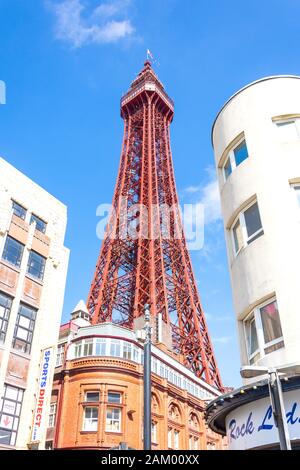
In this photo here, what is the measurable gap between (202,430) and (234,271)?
105ft

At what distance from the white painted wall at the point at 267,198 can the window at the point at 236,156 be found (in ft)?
0.97

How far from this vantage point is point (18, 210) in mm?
21547

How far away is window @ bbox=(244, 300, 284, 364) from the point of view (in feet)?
30.8

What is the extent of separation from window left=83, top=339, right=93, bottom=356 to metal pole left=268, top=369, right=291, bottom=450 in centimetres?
2545

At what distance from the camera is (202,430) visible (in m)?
38.5

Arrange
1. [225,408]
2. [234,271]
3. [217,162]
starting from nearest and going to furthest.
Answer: [225,408] < [234,271] < [217,162]

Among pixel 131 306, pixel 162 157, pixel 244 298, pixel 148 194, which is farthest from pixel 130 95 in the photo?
pixel 244 298

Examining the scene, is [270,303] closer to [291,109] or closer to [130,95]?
[291,109]

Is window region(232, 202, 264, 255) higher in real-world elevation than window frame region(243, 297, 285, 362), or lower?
higher

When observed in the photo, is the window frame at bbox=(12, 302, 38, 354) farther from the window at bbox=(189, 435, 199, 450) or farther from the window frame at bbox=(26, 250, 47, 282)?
the window at bbox=(189, 435, 199, 450)

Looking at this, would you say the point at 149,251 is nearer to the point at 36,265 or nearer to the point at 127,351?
the point at 127,351

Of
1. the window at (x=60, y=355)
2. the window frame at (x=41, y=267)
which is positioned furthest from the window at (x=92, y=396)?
the window frame at (x=41, y=267)

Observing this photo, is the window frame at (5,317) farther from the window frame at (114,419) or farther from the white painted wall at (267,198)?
the window frame at (114,419)

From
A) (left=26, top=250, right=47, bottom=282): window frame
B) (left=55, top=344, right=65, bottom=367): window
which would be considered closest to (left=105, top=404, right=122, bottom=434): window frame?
(left=55, top=344, right=65, bottom=367): window
